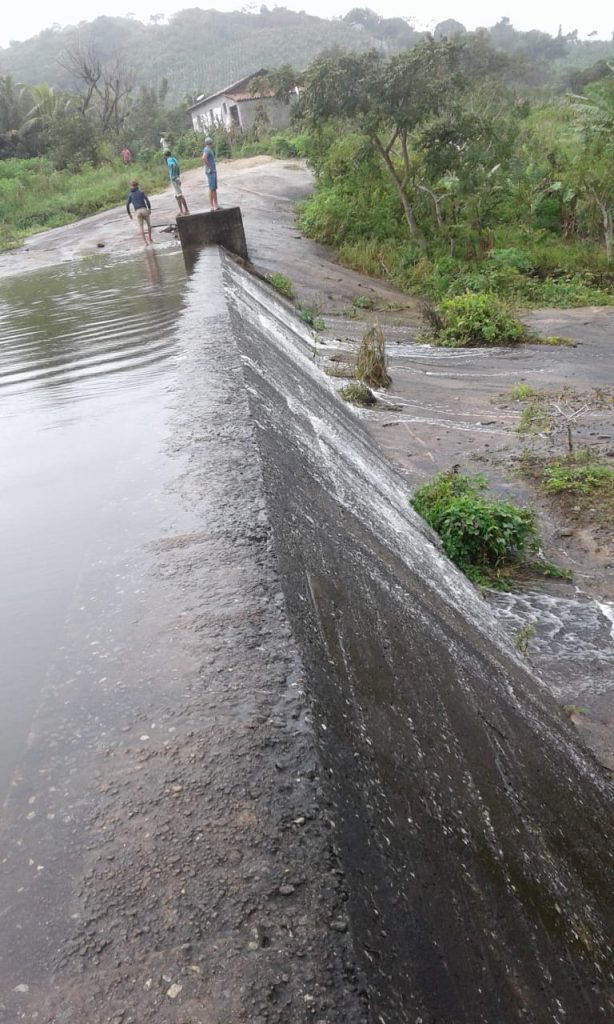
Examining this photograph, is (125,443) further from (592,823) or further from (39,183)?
(39,183)

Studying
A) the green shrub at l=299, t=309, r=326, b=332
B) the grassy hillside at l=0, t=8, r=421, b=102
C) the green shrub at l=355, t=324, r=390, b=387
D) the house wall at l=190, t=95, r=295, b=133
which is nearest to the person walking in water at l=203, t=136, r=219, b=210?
the green shrub at l=299, t=309, r=326, b=332

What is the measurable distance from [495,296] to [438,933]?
15.4m

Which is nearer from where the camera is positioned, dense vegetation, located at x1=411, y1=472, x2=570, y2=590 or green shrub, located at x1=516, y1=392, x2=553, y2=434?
dense vegetation, located at x1=411, y1=472, x2=570, y2=590

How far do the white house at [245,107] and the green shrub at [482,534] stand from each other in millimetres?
41283

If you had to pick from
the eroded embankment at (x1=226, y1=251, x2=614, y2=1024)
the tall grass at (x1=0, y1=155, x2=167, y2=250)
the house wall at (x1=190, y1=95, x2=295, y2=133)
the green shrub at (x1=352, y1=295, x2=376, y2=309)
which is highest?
the house wall at (x1=190, y1=95, x2=295, y2=133)

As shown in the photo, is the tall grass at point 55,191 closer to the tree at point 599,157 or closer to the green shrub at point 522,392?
the tree at point 599,157

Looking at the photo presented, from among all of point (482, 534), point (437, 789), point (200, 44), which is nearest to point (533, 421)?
point (482, 534)

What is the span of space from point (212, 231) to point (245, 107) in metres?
34.6

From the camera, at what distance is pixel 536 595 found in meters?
6.43

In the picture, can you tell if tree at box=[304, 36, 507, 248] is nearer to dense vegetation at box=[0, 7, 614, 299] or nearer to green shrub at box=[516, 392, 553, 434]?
dense vegetation at box=[0, 7, 614, 299]

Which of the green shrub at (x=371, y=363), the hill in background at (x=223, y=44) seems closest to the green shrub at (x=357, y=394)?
the green shrub at (x=371, y=363)

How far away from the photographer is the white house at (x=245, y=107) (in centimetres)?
4272

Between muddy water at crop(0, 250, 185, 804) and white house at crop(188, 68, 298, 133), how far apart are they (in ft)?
124

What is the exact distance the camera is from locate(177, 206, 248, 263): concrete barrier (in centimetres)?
1414
